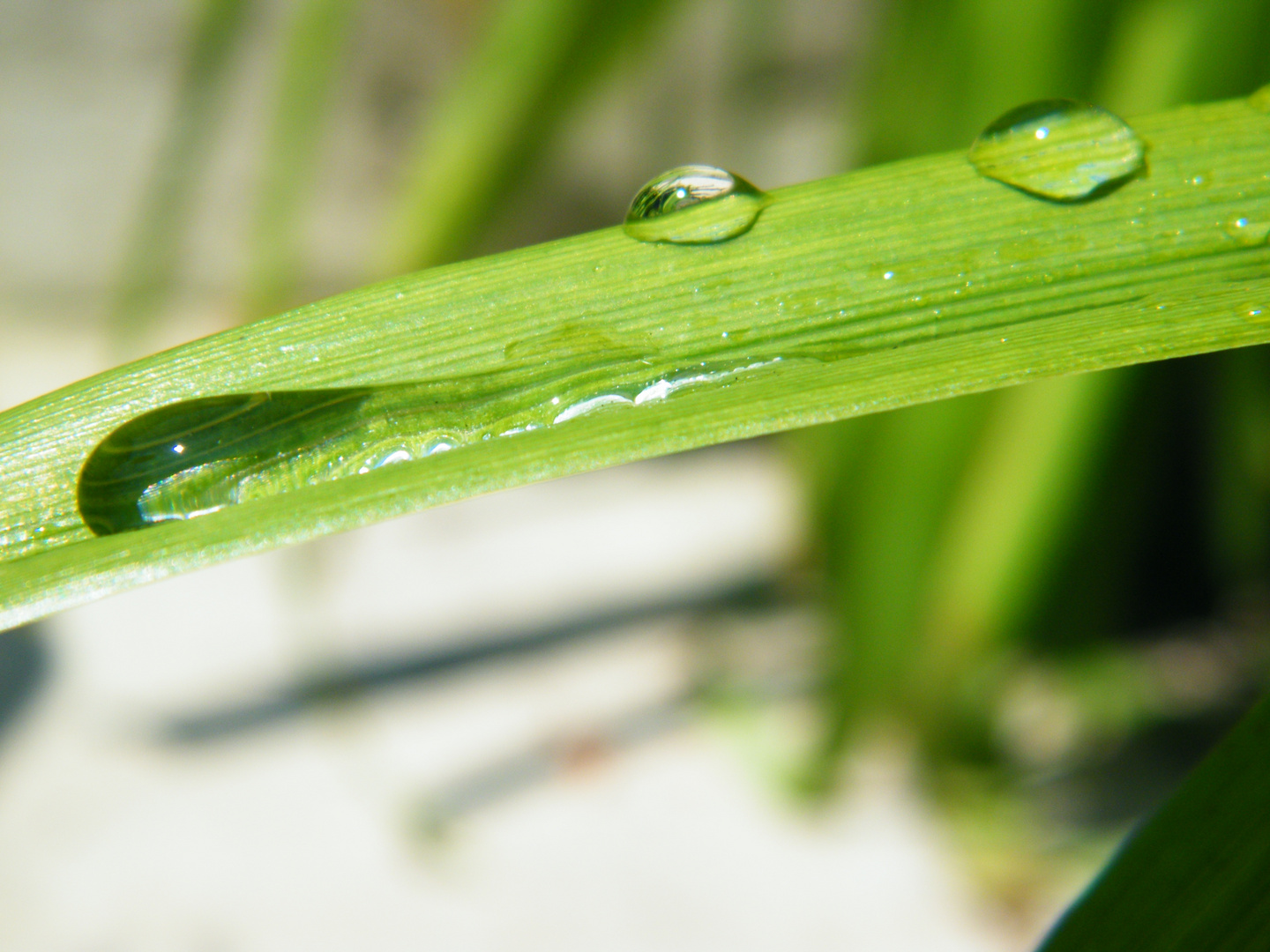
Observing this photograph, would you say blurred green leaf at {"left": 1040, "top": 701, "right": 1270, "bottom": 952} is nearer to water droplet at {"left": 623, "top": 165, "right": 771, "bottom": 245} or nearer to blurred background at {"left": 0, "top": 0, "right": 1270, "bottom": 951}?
water droplet at {"left": 623, "top": 165, "right": 771, "bottom": 245}

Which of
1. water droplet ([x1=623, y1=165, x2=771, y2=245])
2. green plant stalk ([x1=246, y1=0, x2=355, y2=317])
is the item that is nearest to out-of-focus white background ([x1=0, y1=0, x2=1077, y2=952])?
green plant stalk ([x1=246, y1=0, x2=355, y2=317])

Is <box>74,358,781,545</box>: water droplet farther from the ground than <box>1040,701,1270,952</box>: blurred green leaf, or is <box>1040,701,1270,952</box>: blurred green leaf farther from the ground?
<box>74,358,781,545</box>: water droplet

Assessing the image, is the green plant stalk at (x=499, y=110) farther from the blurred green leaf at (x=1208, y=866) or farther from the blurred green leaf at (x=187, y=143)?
the blurred green leaf at (x=1208, y=866)

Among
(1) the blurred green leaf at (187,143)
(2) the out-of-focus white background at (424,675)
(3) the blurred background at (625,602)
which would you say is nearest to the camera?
(1) the blurred green leaf at (187,143)

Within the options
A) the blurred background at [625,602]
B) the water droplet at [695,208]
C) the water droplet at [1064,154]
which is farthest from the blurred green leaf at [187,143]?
the water droplet at [1064,154]

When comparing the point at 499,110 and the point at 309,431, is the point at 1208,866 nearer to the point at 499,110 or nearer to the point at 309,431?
the point at 309,431

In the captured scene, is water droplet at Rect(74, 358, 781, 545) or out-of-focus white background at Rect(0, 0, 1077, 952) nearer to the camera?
water droplet at Rect(74, 358, 781, 545)

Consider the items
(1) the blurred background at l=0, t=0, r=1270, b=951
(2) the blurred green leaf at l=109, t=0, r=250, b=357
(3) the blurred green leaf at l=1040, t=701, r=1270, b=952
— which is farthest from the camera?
(1) the blurred background at l=0, t=0, r=1270, b=951

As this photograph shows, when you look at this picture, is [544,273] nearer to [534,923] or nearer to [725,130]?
[534,923]

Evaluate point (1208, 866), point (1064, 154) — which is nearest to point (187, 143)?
point (1064, 154)
